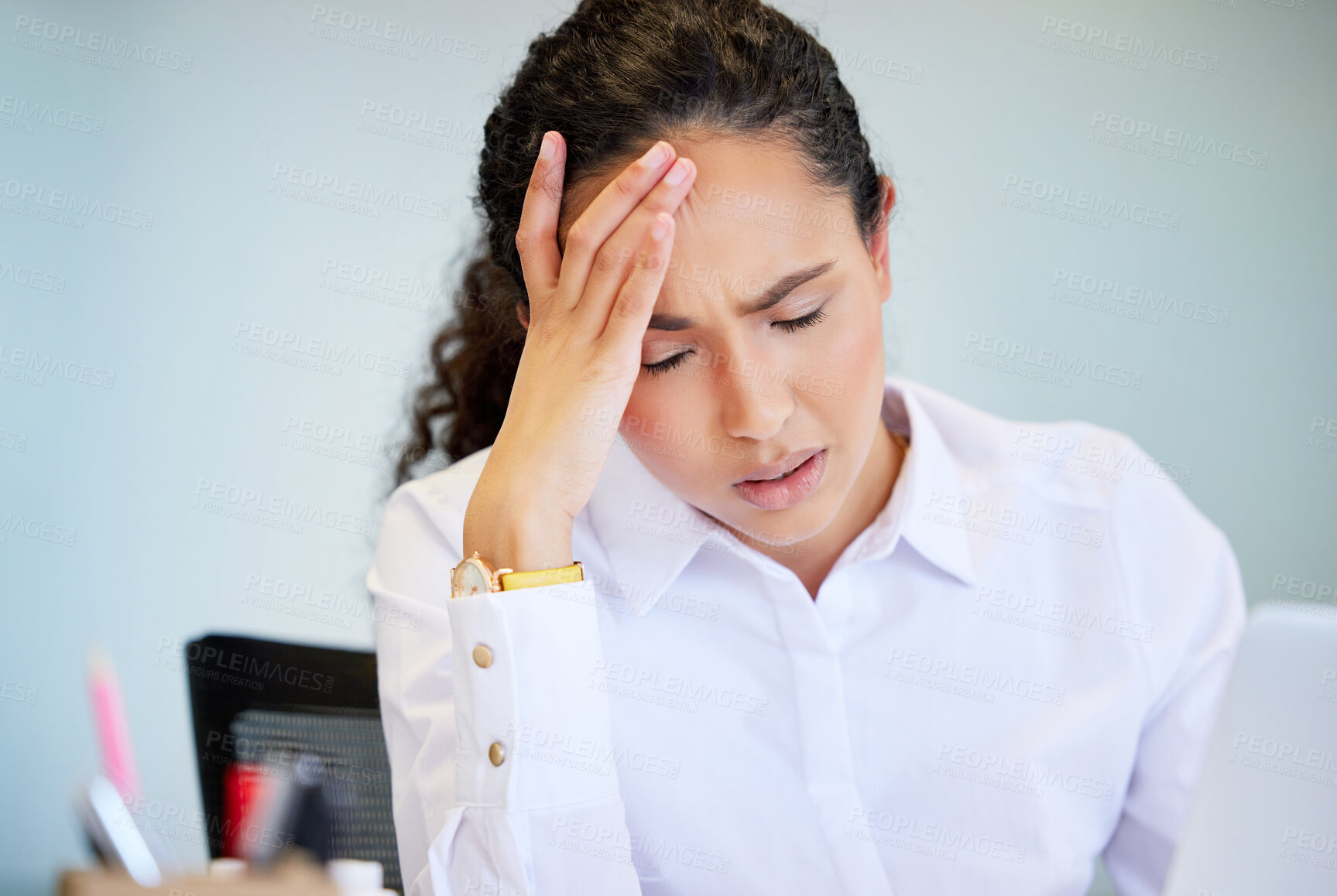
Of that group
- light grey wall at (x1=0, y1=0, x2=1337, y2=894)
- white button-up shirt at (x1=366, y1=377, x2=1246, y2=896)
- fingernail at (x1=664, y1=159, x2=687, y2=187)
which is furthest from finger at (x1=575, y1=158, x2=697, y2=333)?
light grey wall at (x1=0, y1=0, x2=1337, y2=894)

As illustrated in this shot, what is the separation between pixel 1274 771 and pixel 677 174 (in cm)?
69

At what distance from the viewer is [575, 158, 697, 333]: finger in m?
0.99

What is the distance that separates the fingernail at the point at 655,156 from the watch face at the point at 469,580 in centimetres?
41

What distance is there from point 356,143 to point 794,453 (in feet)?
4.99

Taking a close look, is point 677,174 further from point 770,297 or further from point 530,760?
point 530,760

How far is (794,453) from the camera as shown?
1.05 m

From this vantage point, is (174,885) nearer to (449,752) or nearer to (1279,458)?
(449,752)

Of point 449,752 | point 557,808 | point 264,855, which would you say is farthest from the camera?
point 449,752

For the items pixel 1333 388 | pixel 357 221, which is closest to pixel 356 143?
pixel 357 221

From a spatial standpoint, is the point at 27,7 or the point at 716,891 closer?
the point at 716,891

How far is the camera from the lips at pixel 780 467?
41.4 inches

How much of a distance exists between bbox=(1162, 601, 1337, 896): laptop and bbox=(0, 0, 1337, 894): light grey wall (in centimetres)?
150

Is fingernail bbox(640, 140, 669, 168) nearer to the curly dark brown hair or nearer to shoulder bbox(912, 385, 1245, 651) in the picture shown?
the curly dark brown hair

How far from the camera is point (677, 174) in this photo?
3.26 feet
